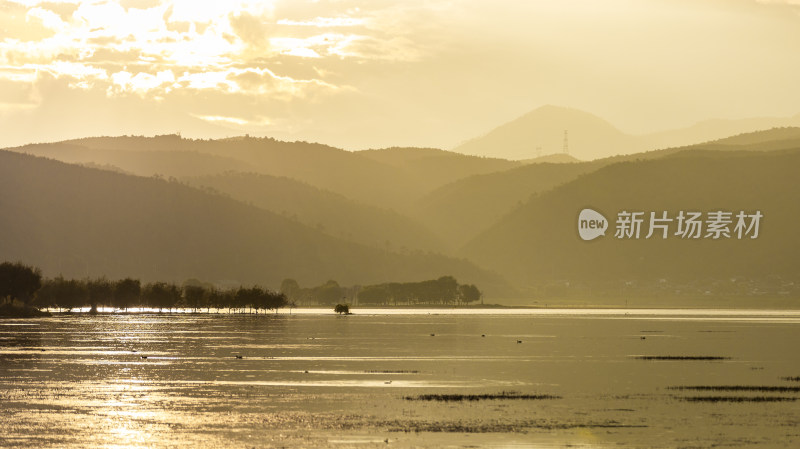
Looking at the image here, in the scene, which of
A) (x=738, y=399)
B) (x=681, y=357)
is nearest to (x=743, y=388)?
(x=738, y=399)

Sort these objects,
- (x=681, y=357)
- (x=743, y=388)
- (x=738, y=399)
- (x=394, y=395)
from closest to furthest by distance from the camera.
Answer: (x=738, y=399), (x=394, y=395), (x=743, y=388), (x=681, y=357)

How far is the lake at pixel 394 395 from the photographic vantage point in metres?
62.9

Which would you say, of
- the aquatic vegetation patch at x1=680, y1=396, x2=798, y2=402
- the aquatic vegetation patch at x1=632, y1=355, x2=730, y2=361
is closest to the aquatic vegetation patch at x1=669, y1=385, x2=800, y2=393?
the aquatic vegetation patch at x1=680, y1=396, x2=798, y2=402

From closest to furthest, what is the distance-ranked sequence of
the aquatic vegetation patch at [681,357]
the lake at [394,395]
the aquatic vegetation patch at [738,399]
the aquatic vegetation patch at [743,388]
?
the lake at [394,395]
the aquatic vegetation patch at [738,399]
the aquatic vegetation patch at [743,388]
the aquatic vegetation patch at [681,357]

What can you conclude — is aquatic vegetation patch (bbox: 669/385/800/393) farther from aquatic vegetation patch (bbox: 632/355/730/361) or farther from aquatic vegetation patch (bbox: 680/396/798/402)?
aquatic vegetation patch (bbox: 632/355/730/361)

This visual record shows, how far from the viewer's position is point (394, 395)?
83.4m

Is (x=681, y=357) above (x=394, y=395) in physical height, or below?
above

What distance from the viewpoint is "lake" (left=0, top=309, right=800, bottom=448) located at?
6294 cm

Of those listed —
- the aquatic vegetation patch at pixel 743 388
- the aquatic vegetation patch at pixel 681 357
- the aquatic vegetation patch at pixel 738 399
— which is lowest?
the aquatic vegetation patch at pixel 738 399

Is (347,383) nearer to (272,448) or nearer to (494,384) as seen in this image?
(494,384)

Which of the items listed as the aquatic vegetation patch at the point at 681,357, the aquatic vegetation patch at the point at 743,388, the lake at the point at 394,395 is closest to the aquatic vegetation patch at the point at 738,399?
the lake at the point at 394,395

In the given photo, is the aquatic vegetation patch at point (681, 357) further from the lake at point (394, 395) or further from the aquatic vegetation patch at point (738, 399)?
the aquatic vegetation patch at point (738, 399)

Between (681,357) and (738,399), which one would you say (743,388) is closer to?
(738,399)

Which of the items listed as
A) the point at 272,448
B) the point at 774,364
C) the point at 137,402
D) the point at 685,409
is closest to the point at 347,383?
the point at 137,402
